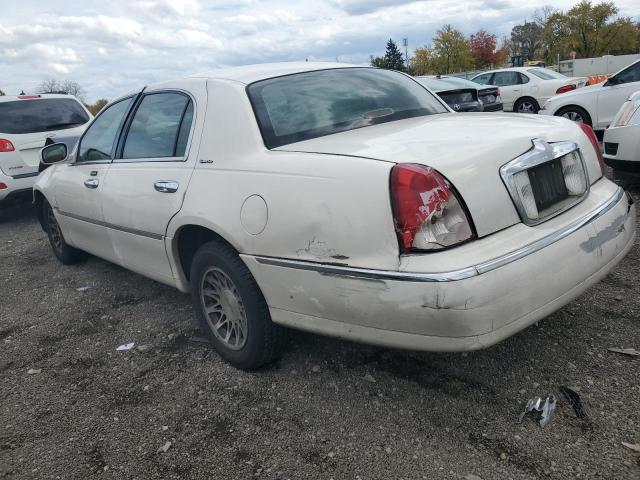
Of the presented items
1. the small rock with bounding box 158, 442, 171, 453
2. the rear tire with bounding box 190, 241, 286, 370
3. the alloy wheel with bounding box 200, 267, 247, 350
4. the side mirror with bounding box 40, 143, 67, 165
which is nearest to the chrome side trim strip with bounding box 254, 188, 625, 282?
the rear tire with bounding box 190, 241, 286, 370

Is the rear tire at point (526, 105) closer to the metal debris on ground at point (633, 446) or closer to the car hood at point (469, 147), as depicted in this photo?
the car hood at point (469, 147)

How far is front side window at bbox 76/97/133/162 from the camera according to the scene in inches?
159

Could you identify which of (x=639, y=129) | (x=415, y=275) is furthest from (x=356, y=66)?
(x=639, y=129)

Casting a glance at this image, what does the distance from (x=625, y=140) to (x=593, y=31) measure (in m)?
60.7

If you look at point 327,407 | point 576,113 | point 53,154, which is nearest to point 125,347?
point 327,407

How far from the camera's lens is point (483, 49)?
234 ft

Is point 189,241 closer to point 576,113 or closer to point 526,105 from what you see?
point 576,113

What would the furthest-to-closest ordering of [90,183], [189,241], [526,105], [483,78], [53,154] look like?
[483,78], [526,105], [53,154], [90,183], [189,241]

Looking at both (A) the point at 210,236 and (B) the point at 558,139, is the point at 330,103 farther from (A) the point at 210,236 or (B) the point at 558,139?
(B) the point at 558,139

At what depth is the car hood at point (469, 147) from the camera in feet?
7.38

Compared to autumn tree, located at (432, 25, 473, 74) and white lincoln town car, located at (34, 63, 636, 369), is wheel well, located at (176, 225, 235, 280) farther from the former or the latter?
autumn tree, located at (432, 25, 473, 74)

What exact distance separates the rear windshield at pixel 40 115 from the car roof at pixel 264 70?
580 cm

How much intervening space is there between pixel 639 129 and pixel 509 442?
3.92 meters

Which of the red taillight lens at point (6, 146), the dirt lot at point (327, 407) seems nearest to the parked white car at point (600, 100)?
the dirt lot at point (327, 407)
